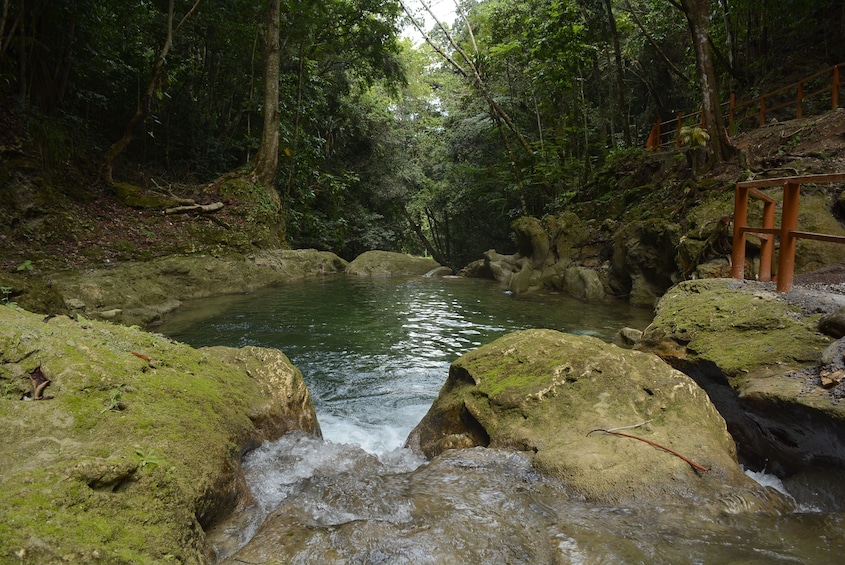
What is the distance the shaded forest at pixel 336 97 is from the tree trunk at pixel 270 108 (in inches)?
2.1

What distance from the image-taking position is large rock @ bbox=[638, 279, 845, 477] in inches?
116

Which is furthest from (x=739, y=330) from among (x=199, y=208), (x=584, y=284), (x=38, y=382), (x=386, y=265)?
(x=386, y=265)

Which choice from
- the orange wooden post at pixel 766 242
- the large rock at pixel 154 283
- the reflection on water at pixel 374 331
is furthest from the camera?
the large rock at pixel 154 283

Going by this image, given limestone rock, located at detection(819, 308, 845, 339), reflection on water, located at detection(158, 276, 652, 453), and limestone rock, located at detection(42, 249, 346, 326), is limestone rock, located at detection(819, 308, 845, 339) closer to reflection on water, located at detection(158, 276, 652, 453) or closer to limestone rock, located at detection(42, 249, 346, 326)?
reflection on water, located at detection(158, 276, 652, 453)

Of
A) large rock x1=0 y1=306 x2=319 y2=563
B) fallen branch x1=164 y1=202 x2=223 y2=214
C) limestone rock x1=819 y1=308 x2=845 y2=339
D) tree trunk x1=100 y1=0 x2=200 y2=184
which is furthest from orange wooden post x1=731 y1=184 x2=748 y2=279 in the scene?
fallen branch x1=164 y1=202 x2=223 y2=214

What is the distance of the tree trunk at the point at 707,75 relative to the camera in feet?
33.9

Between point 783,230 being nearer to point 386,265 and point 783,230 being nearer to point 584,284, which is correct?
point 584,284

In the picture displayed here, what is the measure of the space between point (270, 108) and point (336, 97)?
23.1ft

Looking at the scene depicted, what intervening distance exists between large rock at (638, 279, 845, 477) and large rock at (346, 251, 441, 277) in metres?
15.5

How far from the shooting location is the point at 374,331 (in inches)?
383

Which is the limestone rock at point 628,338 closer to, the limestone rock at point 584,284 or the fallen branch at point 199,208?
the limestone rock at point 584,284

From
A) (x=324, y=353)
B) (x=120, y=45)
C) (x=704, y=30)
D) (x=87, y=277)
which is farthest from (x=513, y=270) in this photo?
(x=120, y=45)

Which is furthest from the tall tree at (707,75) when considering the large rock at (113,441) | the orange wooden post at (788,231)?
the large rock at (113,441)

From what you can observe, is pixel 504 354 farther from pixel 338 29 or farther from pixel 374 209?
pixel 374 209
